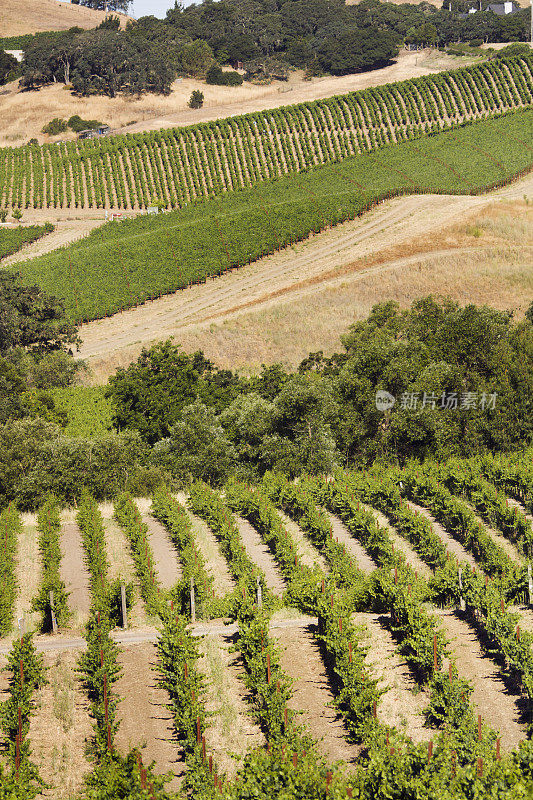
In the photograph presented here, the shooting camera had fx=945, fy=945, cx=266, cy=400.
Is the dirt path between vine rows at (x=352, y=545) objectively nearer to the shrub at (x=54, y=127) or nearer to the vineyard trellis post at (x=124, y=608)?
the vineyard trellis post at (x=124, y=608)

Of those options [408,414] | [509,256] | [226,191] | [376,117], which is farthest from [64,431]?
[376,117]

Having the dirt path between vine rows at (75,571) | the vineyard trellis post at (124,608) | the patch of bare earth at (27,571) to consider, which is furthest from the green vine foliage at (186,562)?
the patch of bare earth at (27,571)

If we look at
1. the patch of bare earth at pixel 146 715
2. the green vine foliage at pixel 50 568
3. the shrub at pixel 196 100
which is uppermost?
the shrub at pixel 196 100

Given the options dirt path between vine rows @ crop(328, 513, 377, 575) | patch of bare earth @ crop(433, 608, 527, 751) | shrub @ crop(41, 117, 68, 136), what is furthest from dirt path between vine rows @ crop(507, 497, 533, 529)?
shrub @ crop(41, 117, 68, 136)

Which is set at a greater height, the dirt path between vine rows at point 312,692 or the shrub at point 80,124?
the shrub at point 80,124

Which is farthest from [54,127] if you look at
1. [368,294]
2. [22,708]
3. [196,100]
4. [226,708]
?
[22,708]

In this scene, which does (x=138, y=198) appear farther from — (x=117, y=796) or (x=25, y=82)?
(x=117, y=796)

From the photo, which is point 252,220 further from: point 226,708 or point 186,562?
point 226,708
